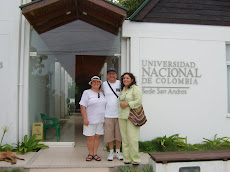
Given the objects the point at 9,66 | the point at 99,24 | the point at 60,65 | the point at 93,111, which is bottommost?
the point at 93,111

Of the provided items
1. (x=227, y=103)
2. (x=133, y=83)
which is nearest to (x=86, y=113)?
(x=133, y=83)

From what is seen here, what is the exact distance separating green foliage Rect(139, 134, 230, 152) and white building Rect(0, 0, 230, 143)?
194mm

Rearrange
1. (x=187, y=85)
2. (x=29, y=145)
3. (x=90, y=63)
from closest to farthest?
(x=29, y=145)
(x=187, y=85)
(x=90, y=63)

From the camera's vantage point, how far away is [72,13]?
19.4 ft

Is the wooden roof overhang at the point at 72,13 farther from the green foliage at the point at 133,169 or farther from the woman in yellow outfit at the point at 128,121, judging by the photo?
the green foliage at the point at 133,169

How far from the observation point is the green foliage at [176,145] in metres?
5.27

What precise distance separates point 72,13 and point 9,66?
82.1 inches

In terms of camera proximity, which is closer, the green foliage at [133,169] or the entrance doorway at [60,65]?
the green foliage at [133,169]

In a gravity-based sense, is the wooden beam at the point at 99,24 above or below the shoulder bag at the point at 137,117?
above

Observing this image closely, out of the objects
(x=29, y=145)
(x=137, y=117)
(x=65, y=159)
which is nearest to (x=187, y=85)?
(x=137, y=117)

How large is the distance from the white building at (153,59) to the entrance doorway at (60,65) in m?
0.02

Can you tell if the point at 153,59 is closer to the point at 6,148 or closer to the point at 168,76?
the point at 168,76

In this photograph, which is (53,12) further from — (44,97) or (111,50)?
(44,97)

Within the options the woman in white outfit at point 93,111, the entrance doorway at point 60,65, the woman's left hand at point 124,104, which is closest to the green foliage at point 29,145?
the entrance doorway at point 60,65
